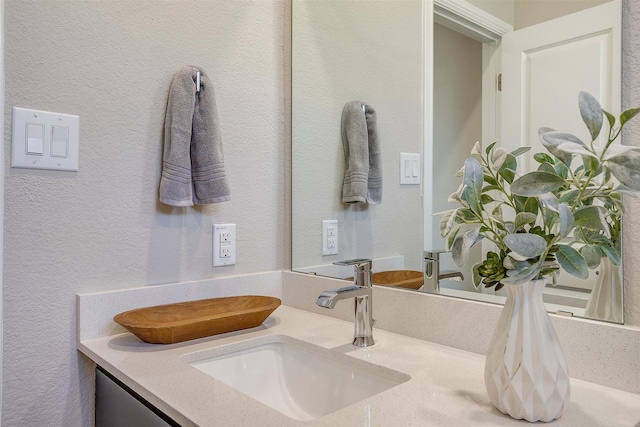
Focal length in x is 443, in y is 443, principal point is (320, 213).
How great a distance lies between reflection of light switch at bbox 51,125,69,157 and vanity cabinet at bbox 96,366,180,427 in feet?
1.61

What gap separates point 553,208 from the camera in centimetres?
57

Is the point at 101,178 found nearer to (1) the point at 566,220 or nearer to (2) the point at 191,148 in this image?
(2) the point at 191,148

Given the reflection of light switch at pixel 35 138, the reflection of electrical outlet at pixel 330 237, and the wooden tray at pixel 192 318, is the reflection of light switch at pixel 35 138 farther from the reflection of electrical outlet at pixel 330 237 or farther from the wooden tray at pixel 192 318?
the reflection of electrical outlet at pixel 330 237

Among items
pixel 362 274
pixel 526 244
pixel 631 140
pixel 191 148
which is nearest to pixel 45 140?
pixel 191 148

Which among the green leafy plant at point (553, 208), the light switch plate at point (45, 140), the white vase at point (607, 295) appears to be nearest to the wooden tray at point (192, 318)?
the light switch plate at point (45, 140)

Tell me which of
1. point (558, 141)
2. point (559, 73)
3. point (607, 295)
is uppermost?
point (559, 73)

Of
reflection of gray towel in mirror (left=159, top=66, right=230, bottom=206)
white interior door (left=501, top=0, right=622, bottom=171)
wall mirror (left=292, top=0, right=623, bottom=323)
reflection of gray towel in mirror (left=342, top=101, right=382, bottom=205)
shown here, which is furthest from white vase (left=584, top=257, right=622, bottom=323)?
reflection of gray towel in mirror (left=159, top=66, right=230, bottom=206)

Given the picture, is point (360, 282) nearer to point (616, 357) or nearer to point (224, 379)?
point (224, 379)

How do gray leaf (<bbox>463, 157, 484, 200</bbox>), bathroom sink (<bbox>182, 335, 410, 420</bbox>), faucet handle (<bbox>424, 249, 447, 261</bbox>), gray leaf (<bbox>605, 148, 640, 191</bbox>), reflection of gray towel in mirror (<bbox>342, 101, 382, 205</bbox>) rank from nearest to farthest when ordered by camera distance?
gray leaf (<bbox>605, 148, 640, 191</bbox>) → gray leaf (<bbox>463, 157, 484, 200</bbox>) → bathroom sink (<bbox>182, 335, 410, 420</bbox>) → faucet handle (<bbox>424, 249, 447, 261</bbox>) → reflection of gray towel in mirror (<bbox>342, 101, 382, 205</bbox>)

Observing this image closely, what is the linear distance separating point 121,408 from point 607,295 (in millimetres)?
932

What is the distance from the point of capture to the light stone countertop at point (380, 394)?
64 cm

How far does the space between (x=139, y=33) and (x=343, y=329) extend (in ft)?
2.95

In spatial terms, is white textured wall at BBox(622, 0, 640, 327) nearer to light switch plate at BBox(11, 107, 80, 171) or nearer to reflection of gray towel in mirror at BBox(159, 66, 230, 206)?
reflection of gray towel in mirror at BBox(159, 66, 230, 206)

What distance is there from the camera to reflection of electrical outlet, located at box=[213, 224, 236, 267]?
1249mm
